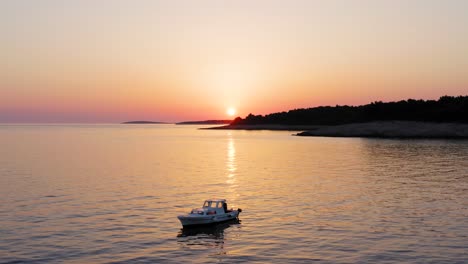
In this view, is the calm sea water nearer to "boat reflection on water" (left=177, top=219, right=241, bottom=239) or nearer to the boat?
"boat reflection on water" (left=177, top=219, right=241, bottom=239)

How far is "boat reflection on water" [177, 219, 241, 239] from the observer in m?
37.3

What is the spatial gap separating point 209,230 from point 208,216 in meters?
1.21

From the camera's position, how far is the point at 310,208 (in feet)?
151

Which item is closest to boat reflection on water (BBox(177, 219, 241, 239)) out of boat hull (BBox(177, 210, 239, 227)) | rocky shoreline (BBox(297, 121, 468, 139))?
boat hull (BBox(177, 210, 239, 227))

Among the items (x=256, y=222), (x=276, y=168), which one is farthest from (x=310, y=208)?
(x=276, y=168)

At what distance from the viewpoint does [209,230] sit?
1553 inches

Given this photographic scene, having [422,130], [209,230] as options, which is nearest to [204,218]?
[209,230]

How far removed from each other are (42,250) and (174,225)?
1093 cm

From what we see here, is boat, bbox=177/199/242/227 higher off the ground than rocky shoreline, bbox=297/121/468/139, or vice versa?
rocky shoreline, bbox=297/121/468/139

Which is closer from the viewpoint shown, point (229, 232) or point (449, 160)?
point (229, 232)

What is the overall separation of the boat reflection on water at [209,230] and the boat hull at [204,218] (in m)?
0.32

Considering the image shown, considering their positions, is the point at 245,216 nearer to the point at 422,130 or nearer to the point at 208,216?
the point at 208,216

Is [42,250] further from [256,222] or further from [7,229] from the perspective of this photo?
[256,222]

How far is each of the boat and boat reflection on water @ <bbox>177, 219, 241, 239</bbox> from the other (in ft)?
1.06
